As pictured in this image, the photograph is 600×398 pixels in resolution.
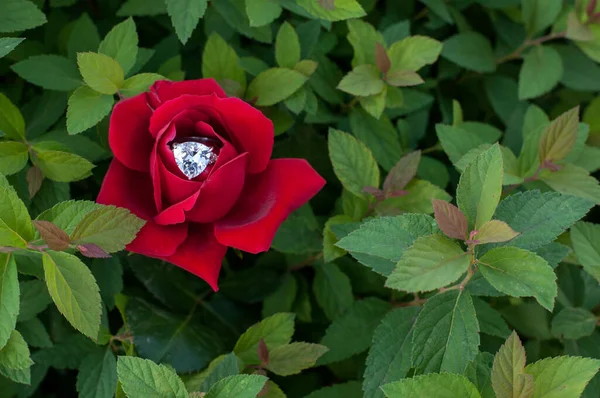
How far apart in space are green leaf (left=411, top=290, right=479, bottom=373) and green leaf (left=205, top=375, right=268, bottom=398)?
0.15m

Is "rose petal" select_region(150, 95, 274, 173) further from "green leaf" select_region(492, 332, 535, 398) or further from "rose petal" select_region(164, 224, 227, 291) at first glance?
"green leaf" select_region(492, 332, 535, 398)

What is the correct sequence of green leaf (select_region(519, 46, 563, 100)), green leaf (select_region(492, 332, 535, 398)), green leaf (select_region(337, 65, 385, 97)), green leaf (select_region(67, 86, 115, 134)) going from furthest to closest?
green leaf (select_region(519, 46, 563, 100)) < green leaf (select_region(337, 65, 385, 97)) < green leaf (select_region(67, 86, 115, 134)) < green leaf (select_region(492, 332, 535, 398))

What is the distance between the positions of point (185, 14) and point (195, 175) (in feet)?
0.65

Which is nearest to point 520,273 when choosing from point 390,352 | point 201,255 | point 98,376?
point 390,352

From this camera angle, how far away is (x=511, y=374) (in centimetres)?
56

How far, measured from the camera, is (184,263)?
2.03 ft

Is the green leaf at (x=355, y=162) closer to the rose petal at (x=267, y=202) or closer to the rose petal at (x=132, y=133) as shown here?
the rose petal at (x=267, y=202)

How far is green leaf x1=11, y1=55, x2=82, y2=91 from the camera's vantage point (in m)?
0.74

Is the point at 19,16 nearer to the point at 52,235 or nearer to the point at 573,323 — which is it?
the point at 52,235

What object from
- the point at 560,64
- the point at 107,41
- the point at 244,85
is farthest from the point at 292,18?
the point at 560,64

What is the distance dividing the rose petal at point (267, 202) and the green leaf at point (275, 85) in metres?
0.12

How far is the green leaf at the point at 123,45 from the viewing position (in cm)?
72

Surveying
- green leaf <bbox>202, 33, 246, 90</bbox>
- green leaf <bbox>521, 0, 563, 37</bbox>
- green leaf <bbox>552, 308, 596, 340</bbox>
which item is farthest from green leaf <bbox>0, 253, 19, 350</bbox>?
green leaf <bbox>521, 0, 563, 37</bbox>

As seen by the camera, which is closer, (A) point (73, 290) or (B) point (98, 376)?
(A) point (73, 290)
